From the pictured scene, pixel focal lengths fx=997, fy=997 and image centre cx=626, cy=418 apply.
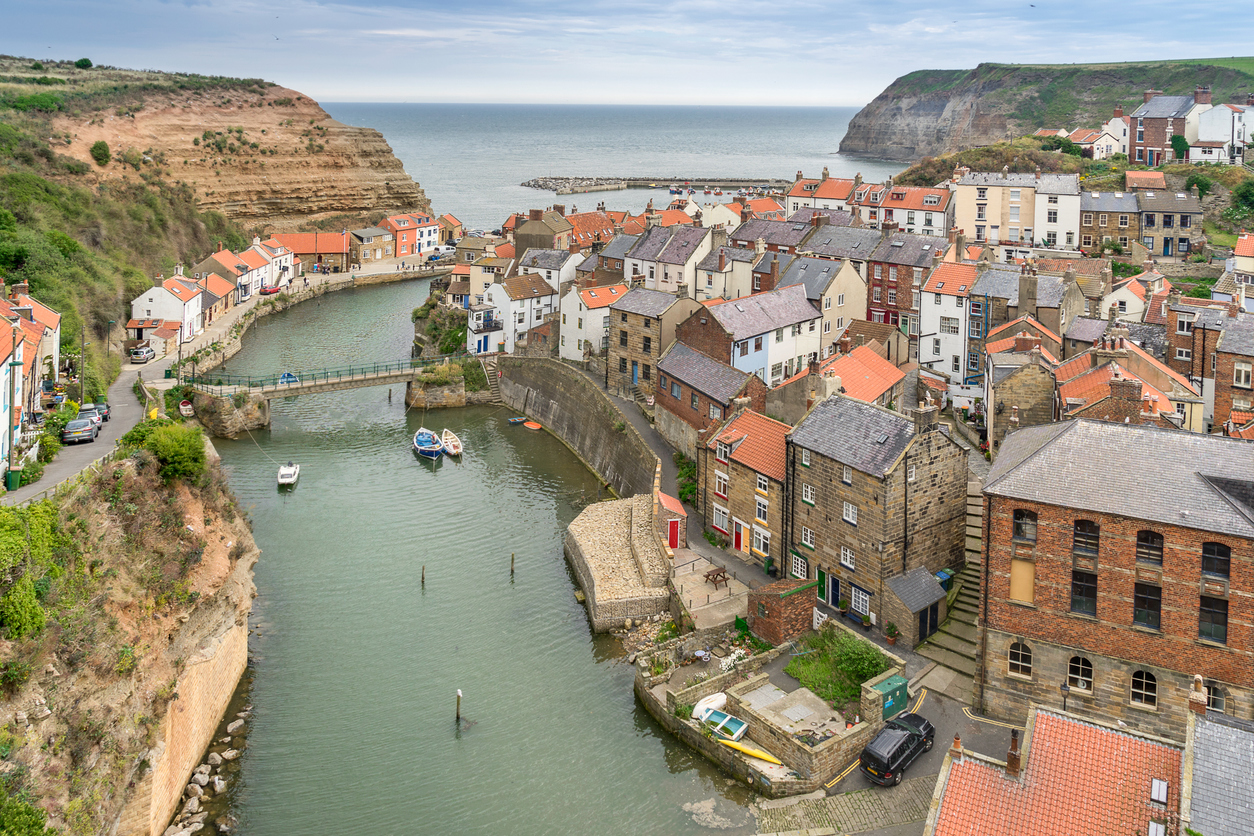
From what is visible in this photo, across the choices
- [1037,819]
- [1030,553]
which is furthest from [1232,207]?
[1037,819]

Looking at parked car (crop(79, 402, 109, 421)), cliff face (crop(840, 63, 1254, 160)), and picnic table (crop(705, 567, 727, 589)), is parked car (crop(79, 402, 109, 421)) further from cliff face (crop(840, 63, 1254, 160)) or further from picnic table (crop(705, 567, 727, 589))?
cliff face (crop(840, 63, 1254, 160))

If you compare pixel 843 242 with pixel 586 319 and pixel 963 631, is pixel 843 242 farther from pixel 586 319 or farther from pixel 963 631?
pixel 963 631

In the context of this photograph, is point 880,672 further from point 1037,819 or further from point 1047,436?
point 1037,819

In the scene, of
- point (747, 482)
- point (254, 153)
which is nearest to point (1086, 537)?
point (747, 482)

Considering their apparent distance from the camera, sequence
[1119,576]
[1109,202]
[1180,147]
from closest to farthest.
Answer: [1119,576] < [1109,202] < [1180,147]

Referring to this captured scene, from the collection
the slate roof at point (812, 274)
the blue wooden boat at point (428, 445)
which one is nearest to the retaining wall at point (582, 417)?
the blue wooden boat at point (428, 445)

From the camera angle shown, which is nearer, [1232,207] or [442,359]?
[442,359]
